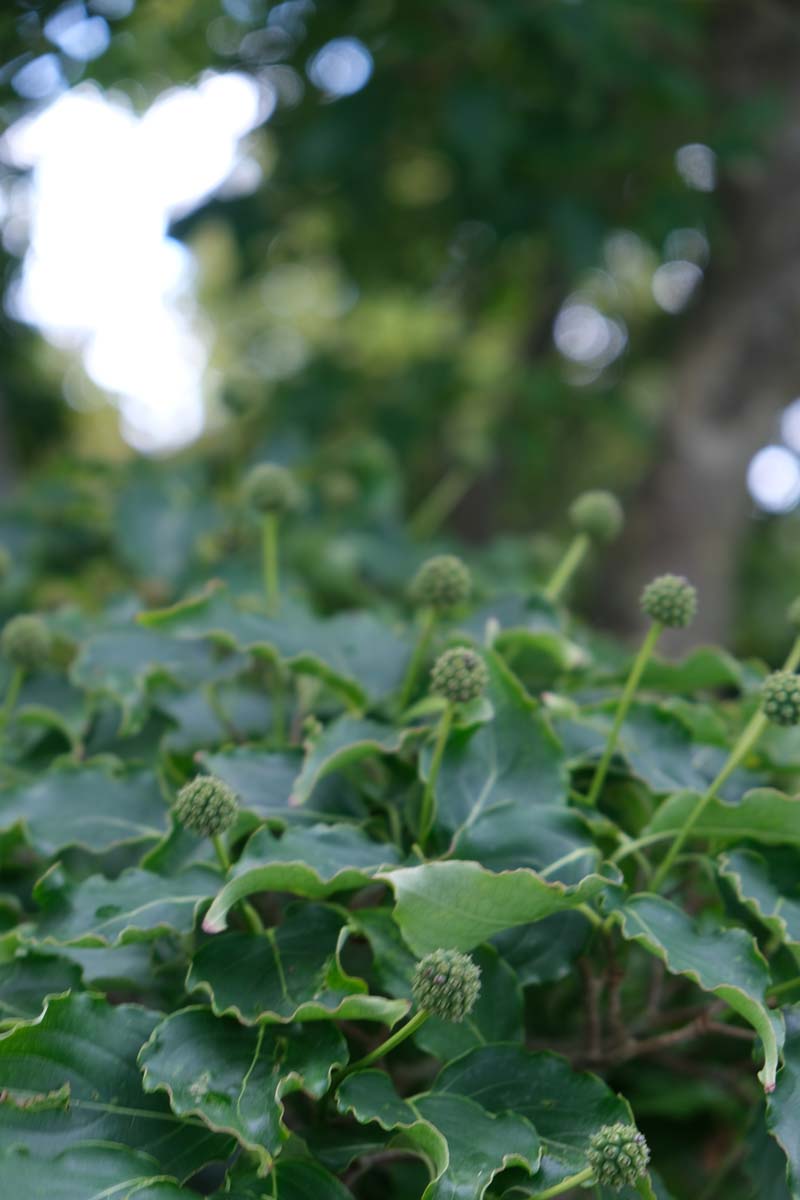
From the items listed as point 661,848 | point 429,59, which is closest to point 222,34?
point 429,59

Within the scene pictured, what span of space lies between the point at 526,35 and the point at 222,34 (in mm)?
661

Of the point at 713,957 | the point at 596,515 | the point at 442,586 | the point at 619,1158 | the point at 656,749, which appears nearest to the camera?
the point at 619,1158

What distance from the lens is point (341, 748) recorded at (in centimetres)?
101

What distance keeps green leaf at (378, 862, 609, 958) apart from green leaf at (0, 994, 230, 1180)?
0.72ft

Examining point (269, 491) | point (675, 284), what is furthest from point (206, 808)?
point (675, 284)

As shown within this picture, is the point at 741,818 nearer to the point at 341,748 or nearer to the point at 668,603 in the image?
the point at 668,603

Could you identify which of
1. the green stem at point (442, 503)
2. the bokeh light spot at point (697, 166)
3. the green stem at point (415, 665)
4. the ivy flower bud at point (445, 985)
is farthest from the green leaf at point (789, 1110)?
the bokeh light spot at point (697, 166)

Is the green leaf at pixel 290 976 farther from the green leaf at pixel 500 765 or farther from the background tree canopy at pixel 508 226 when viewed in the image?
the background tree canopy at pixel 508 226

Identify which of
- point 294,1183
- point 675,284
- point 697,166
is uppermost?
point 697,166

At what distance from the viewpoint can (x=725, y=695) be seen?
2.35 metres

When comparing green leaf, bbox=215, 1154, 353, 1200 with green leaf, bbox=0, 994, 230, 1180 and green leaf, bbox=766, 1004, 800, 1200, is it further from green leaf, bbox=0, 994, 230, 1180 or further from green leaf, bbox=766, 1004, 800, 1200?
green leaf, bbox=766, 1004, 800, 1200

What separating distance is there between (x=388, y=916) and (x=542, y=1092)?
18 centimetres

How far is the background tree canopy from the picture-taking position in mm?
2340

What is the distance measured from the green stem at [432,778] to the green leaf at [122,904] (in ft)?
0.61
